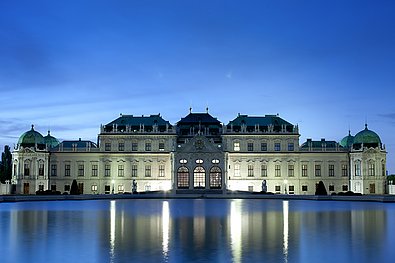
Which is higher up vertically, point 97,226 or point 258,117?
point 258,117

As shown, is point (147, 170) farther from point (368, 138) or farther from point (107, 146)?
point (368, 138)

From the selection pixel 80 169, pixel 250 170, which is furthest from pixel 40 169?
pixel 250 170

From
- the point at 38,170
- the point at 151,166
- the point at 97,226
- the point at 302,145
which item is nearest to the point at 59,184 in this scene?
the point at 38,170

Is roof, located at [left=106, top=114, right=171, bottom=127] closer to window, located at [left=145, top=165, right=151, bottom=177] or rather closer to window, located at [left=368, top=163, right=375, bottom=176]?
window, located at [left=145, top=165, right=151, bottom=177]

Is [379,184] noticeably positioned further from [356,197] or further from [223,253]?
[223,253]

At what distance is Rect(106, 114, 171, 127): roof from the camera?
98.2m

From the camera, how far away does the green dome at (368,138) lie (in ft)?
304

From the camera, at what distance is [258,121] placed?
321ft

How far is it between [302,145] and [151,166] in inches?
1009

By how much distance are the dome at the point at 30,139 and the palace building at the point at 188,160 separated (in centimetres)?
16

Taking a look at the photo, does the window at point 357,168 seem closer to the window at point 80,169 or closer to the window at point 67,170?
the window at point 80,169

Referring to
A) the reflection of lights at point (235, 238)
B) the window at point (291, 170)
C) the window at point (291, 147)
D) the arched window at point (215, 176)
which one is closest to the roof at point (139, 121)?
the arched window at point (215, 176)

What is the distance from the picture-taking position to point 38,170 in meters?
94.9

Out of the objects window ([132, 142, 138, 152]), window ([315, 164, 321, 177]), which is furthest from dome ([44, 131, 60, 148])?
window ([315, 164, 321, 177])
